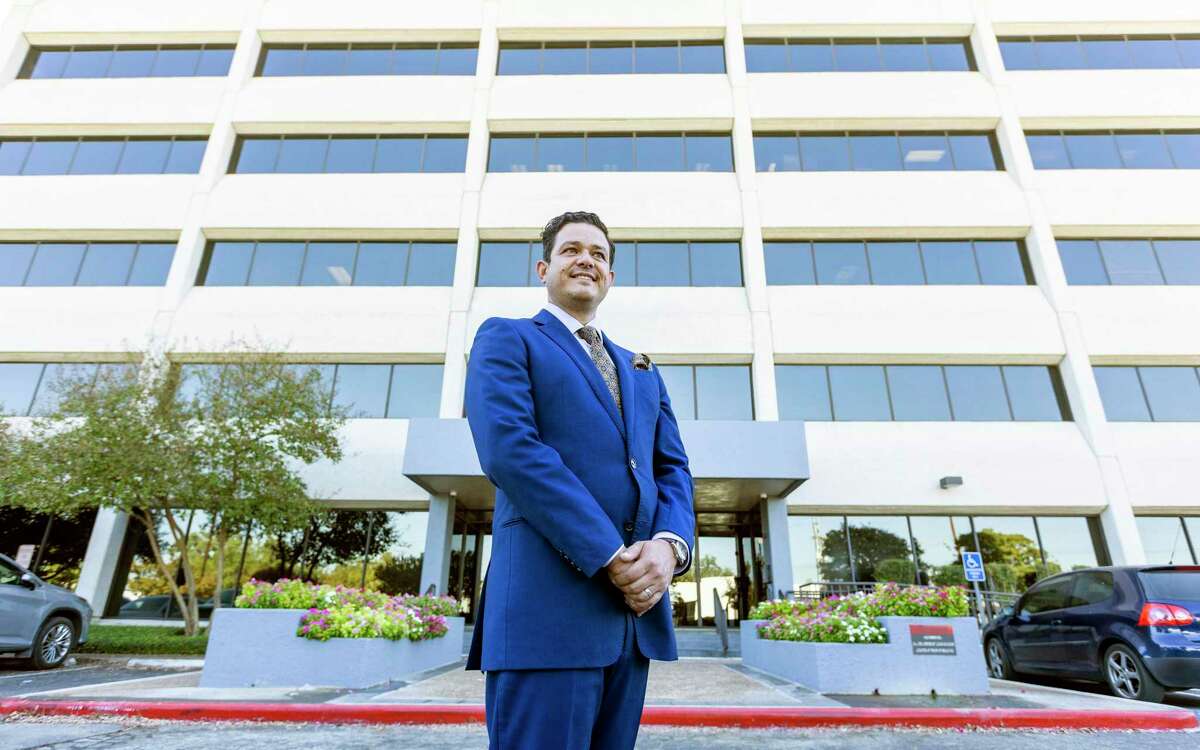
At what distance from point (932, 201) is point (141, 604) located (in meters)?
24.9

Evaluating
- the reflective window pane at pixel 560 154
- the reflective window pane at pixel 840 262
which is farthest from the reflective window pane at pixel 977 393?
the reflective window pane at pixel 560 154

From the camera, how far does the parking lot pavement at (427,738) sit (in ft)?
14.3

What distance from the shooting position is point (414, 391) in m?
16.6

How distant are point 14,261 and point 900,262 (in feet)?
88.4

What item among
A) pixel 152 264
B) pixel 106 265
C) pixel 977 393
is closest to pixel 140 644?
pixel 152 264

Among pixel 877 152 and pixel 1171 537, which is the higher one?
pixel 877 152

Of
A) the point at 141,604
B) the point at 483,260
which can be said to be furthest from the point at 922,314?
the point at 141,604

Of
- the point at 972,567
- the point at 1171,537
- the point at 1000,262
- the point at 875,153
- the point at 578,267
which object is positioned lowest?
the point at 972,567

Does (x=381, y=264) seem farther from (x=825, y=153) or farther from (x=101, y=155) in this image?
(x=825, y=153)

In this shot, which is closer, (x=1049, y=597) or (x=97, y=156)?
(x=1049, y=597)

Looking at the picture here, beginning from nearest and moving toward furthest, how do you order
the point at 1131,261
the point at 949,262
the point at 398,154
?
the point at 1131,261 → the point at 949,262 → the point at 398,154

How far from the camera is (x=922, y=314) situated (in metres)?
16.7

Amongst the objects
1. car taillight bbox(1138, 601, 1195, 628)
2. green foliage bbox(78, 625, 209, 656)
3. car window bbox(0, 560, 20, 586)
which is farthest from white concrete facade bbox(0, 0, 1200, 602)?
car taillight bbox(1138, 601, 1195, 628)

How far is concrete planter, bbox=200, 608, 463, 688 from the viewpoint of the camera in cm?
716
